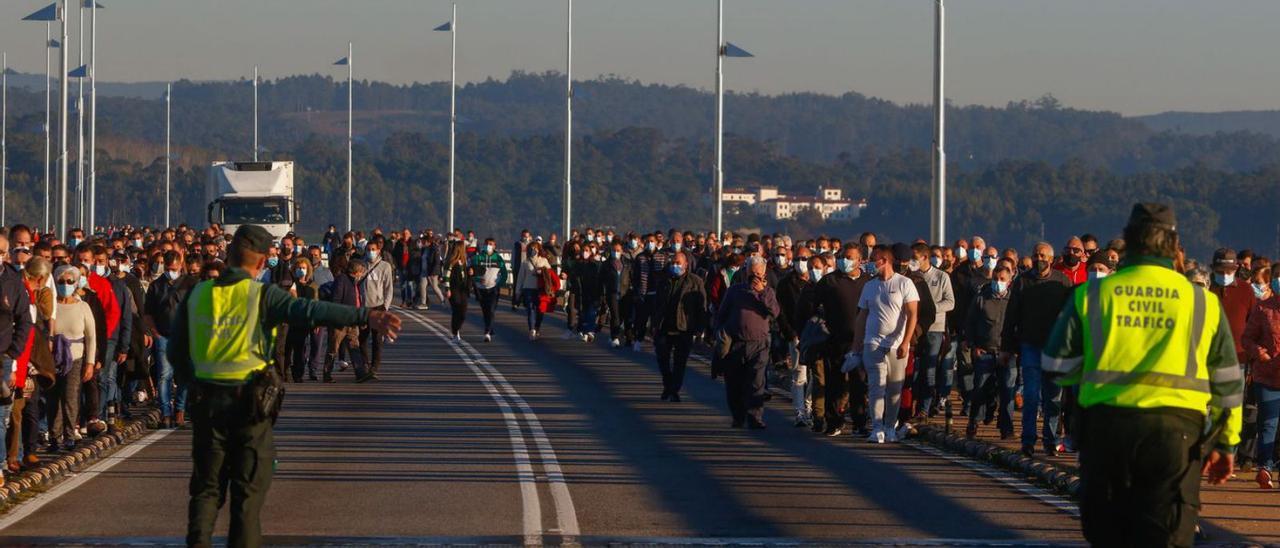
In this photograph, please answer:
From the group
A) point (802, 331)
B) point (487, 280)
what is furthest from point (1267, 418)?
point (487, 280)

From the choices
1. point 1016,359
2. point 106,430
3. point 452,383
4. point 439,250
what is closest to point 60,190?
point 439,250

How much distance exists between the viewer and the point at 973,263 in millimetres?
21766

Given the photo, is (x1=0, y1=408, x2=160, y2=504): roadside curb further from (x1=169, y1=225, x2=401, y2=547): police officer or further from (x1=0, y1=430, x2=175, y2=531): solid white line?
(x1=169, y1=225, x2=401, y2=547): police officer

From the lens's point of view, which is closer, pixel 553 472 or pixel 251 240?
pixel 251 240

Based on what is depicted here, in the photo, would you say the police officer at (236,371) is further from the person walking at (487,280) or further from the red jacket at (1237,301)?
the person walking at (487,280)

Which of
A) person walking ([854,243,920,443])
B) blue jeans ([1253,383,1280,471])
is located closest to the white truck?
person walking ([854,243,920,443])

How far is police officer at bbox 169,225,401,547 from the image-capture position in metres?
9.50

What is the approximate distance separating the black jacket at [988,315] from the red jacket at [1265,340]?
10.6 ft

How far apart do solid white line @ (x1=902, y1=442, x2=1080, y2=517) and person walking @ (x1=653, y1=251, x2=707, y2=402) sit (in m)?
4.56

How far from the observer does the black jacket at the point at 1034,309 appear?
52.6ft

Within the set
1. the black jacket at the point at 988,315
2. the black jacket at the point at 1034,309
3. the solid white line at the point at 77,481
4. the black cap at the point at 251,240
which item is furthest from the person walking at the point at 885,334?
the black cap at the point at 251,240

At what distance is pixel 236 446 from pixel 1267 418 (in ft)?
27.8

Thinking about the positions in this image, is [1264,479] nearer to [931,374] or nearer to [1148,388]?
[931,374]

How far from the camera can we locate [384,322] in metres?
9.48
